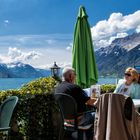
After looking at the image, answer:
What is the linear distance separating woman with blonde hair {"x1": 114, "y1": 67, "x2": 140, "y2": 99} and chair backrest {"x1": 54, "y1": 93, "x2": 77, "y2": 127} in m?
1.41

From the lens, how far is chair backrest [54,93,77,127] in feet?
15.8

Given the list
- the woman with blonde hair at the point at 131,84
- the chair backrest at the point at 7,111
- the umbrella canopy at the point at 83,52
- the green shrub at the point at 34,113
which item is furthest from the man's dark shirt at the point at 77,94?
the umbrella canopy at the point at 83,52

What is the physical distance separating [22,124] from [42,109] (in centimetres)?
38

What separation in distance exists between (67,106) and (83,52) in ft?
9.20

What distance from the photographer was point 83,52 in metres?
7.56

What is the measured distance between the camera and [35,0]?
1198cm

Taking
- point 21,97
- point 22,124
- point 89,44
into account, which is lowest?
point 22,124

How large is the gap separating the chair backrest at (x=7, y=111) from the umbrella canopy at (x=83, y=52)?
3.40m

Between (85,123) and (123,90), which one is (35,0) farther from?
(85,123)

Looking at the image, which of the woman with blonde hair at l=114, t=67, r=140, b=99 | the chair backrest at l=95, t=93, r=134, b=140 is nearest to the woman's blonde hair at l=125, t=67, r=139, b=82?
the woman with blonde hair at l=114, t=67, r=140, b=99

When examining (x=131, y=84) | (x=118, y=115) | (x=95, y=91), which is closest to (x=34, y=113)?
(x=95, y=91)

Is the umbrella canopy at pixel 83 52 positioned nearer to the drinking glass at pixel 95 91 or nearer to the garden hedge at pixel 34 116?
the garden hedge at pixel 34 116

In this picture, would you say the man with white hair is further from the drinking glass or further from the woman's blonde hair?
the woman's blonde hair

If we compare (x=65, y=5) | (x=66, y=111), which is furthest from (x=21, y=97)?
(x=65, y=5)
